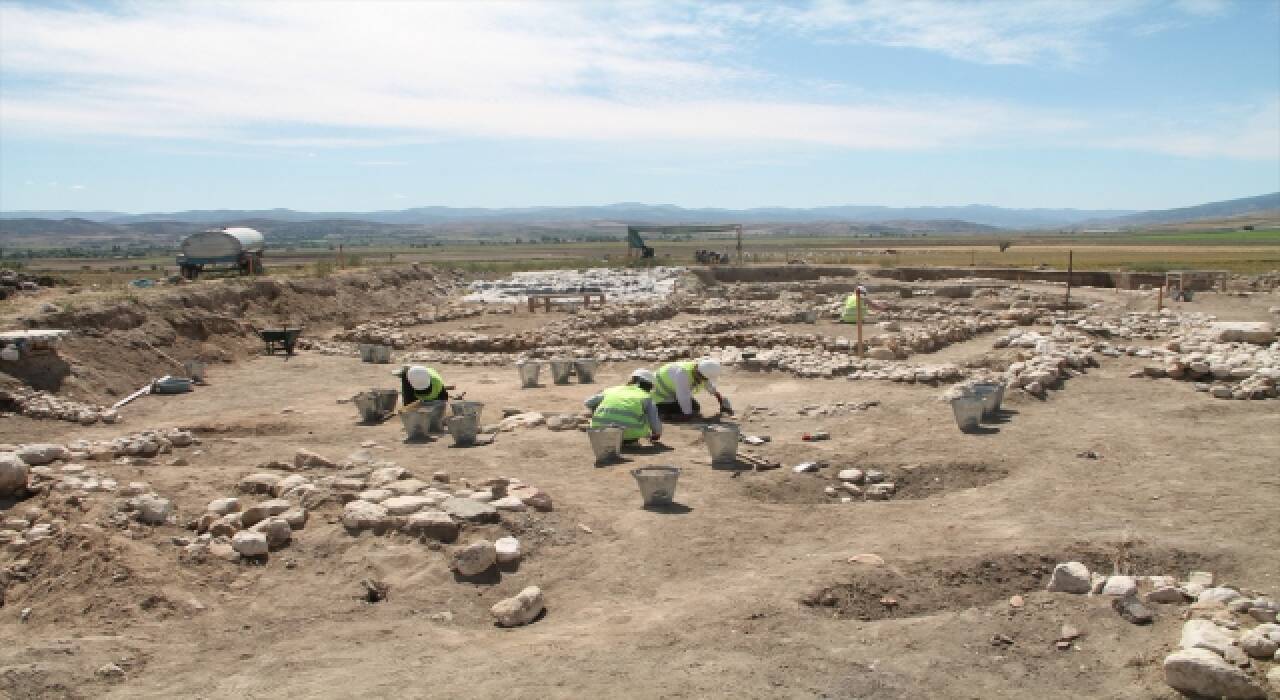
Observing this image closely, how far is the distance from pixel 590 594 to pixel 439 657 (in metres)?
1.18

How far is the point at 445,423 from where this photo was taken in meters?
10.6

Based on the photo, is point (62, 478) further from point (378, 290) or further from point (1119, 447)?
point (378, 290)

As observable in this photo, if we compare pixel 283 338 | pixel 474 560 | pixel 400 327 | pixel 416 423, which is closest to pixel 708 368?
pixel 416 423

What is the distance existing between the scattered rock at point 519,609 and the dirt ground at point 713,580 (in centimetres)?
8

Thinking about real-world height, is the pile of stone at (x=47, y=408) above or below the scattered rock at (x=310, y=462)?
below

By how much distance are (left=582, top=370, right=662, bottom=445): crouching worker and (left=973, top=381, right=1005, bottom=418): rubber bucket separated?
11.8 feet

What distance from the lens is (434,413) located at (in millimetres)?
10508

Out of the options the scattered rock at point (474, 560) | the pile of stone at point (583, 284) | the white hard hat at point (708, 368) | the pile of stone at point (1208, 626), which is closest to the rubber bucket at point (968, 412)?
the white hard hat at point (708, 368)

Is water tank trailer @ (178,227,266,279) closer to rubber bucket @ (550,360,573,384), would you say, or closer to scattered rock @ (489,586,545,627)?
rubber bucket @ (550,360,573,384)

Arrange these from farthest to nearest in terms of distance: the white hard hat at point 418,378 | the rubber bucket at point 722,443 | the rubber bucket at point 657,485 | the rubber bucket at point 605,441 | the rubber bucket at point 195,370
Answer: the rubber bucket at point 195,370
the white hard hat at point 418,378
the rubber bucket at point 605,441
the rubber bucket at point 722,443
the rubber bucket at point 657,485

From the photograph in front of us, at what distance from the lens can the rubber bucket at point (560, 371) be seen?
1427 cm

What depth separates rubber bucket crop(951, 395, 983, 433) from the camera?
9547 millimetres

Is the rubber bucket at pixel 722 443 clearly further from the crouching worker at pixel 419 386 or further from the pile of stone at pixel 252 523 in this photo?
the crouching worker at pixel 419 386

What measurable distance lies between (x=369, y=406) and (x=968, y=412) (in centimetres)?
714
